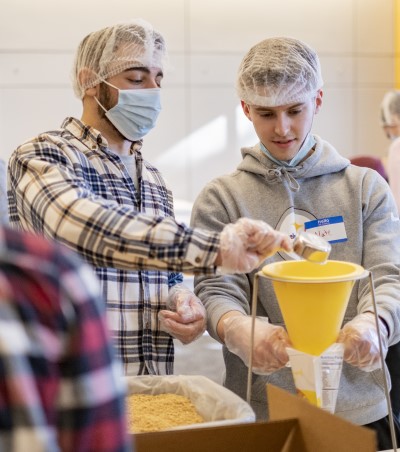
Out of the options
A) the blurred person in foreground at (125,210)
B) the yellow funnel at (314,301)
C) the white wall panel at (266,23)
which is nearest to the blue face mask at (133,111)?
the blurred person in foreground at (125,210)

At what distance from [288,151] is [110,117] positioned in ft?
1.48

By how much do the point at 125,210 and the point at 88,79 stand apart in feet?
2.58

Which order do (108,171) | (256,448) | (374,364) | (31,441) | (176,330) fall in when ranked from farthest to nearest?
(108,171) < (176,330) < (374,364) < (256,448) < (31,441)

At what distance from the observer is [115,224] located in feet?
3.63

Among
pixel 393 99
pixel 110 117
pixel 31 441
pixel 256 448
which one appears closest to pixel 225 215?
pixel 110 117

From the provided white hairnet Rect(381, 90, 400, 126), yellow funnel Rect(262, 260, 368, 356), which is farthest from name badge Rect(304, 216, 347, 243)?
white hairnet Rect(381, 90, 400, 126)

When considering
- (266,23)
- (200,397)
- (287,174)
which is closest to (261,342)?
(200,397)

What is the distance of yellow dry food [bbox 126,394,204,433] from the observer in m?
1.20

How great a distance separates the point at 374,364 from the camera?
1.36 m

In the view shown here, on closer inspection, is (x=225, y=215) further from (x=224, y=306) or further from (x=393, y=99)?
(x=393, y=99)

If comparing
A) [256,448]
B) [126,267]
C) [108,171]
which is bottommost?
[256,448]

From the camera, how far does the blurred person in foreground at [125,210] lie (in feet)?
3.65

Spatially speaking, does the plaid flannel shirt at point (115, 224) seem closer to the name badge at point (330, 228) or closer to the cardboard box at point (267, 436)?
the cardboard box at point (267, 436)

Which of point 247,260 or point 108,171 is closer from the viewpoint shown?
point 247,260
